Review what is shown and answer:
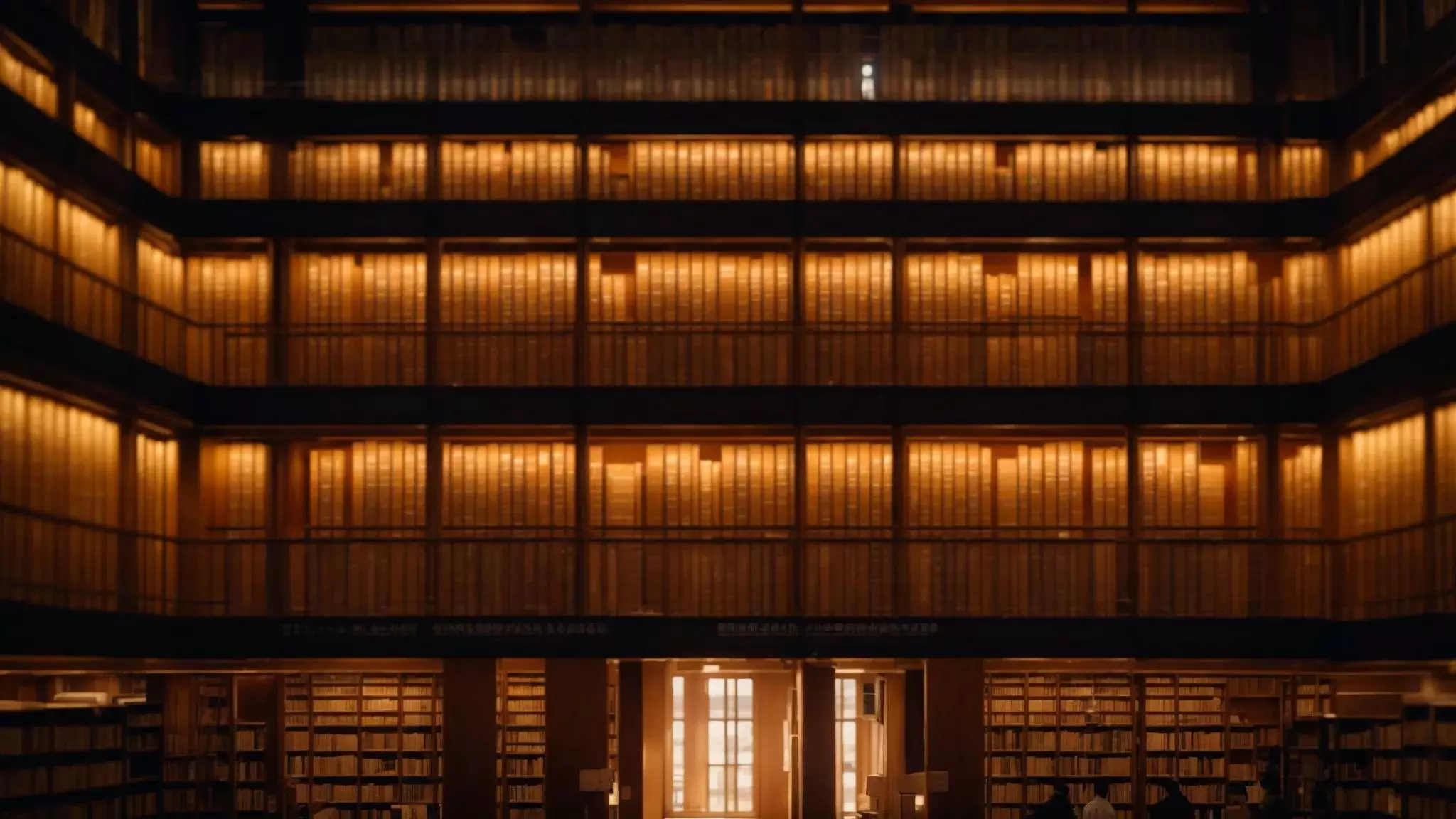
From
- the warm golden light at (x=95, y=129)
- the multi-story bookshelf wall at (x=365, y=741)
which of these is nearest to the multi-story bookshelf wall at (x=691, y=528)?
the multi-story bookshelf wall at (x=365, y=741)

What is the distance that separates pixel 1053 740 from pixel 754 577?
388cm

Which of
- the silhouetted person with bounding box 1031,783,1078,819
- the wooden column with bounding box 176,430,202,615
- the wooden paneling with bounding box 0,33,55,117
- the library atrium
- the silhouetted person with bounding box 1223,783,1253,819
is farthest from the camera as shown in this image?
the wooden column with bounding box 176,430,202,615

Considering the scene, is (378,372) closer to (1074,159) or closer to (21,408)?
(21,408)

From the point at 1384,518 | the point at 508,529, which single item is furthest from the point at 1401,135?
the point at 508,529

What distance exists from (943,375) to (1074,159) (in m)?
2.68

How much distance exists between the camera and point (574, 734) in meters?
23.9

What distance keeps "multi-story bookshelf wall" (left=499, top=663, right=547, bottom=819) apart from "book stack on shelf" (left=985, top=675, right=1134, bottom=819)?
4739 millimetres

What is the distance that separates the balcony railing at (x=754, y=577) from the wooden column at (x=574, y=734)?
67cm

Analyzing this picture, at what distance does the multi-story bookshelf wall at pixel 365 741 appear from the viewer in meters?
25.2

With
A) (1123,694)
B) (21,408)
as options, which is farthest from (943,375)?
(21,408)

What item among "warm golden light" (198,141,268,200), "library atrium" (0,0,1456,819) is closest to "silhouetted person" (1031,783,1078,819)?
"library atrium" (0,0,1456,819)

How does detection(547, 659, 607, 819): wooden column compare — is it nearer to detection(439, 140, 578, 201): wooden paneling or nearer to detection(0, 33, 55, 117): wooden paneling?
detection(439, 140, 578, 201): wooden paneling

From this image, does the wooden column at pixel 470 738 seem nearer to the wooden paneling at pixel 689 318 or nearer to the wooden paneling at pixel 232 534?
the wooden paneling at pixel 232 534

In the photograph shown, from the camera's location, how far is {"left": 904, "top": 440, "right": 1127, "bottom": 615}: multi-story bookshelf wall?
78.6ft
